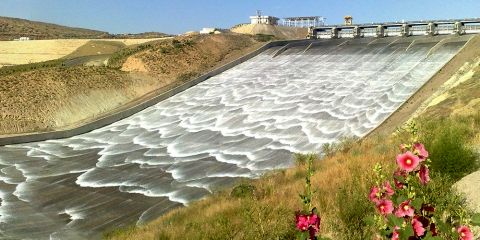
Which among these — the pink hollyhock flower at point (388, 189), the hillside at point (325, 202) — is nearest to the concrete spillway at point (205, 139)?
the hillside at point (325, 202)

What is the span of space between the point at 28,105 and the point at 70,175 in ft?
49.9

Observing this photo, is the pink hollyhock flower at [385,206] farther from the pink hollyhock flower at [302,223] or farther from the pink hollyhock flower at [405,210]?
the pink hollyhock flower at [302,223]

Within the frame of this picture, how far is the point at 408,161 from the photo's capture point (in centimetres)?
390

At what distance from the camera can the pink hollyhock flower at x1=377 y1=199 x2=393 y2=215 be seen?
4.10 m

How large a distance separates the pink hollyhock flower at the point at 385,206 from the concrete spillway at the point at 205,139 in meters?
13.8

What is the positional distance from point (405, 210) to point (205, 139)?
83.3ft

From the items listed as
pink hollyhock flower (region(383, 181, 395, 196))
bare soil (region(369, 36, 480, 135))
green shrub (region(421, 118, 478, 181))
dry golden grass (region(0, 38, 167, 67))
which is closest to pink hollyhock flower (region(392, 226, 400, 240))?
pink hollyhock flower (region(383, 181, 395, 196))

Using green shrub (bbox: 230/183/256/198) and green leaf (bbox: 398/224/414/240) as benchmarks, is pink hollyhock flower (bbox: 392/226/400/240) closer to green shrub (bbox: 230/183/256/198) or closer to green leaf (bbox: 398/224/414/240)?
green leaf (bbox: 398/224/414/240)

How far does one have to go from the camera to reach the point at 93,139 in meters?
32.3

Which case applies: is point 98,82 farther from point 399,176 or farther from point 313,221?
point 399,176

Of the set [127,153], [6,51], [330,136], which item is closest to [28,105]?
[127,153]

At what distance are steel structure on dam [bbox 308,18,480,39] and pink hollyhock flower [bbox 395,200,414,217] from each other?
44029 millimetres

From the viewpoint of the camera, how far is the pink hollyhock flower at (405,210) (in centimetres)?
396

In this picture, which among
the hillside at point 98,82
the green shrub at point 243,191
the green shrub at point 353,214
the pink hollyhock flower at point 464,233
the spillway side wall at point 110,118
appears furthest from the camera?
the hillside at point 98,82
